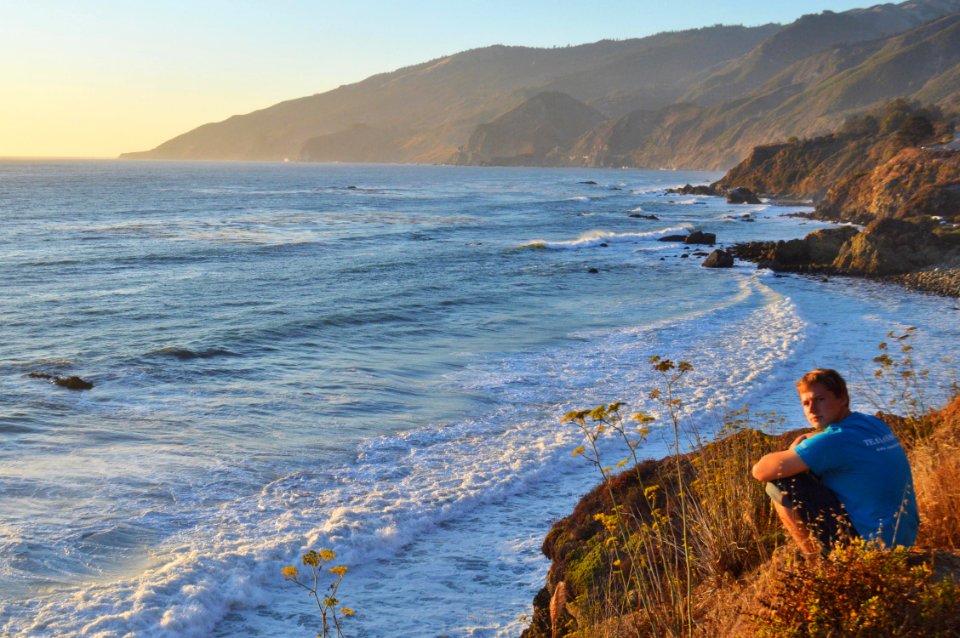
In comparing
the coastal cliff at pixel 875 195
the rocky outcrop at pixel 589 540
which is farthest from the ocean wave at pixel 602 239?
the rocky outcrop at pixel 589 540

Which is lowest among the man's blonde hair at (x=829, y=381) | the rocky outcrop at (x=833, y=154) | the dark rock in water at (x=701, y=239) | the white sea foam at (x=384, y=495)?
the white sea foam at (x=384, y=495)

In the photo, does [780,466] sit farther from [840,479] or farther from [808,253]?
[808,253]

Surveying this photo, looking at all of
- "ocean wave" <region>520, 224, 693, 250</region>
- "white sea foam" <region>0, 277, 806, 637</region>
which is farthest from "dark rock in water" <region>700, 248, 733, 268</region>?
"white sea foam" <region>0, 277, 806, 637</region>

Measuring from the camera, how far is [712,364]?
15.3 metres

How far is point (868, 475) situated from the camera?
431cm

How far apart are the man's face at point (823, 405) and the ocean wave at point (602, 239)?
3786 cm

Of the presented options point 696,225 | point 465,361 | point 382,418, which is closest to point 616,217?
point 696,225

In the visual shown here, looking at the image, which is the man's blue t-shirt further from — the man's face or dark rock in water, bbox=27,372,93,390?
dark rock in water, bbox=27,372,93,390

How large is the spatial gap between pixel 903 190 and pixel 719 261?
1968 cm

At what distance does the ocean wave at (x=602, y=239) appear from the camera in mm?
42844

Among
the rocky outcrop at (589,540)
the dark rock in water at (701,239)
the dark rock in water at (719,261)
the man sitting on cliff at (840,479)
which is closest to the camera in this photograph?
the man sitting on cliff at (840,479)

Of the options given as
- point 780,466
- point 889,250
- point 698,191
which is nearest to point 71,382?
point 780,466

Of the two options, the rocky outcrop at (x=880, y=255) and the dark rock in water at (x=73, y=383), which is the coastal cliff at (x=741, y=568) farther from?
the rocky outcrop at (x=880, y=255)

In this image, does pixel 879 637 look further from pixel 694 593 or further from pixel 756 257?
pixel 756 257
